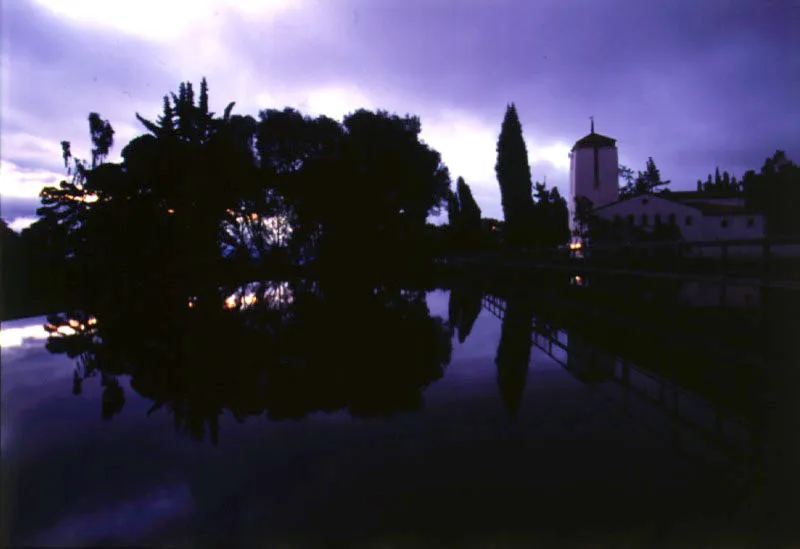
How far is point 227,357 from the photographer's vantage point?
7.22 metres

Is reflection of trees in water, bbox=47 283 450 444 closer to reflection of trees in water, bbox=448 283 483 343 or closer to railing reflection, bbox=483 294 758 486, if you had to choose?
reflection of trees in water, bbox=448 283 483 343

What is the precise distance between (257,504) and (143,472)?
44.0 inches

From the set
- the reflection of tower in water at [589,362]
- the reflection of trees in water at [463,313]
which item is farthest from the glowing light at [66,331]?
the reflection of tower in water at [589,362]

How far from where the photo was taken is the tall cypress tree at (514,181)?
4547 centimetres

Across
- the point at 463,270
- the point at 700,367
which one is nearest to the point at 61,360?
the point at 700,367

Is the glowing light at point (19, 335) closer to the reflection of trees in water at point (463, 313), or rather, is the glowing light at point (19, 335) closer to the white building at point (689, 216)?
the reflection of trees in water at point (463, 313)

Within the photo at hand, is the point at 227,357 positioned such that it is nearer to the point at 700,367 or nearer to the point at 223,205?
the point at 700,367

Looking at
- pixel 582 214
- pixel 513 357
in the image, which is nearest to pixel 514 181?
pixel 582 214

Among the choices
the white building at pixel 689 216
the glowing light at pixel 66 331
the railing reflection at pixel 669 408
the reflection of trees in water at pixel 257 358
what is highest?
the white building at pixel 689 216

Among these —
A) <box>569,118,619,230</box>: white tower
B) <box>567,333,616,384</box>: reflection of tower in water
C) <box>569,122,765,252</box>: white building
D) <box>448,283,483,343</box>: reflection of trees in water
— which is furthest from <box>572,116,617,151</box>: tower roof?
<box>567,333,616,384</box>: reflection of tower in water

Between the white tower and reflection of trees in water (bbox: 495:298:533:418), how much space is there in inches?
2520

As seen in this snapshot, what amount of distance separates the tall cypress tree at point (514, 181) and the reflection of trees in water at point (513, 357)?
34.4 meters

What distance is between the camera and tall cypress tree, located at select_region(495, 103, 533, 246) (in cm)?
4547

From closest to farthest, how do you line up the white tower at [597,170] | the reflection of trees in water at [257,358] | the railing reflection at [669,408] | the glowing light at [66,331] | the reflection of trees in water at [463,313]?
the railing reflection at [669,408] < the reflection of trees in water at [257,358] < the reflection of trees in water at [463,313] < the glowing light at [66,331] < the white tower at [597,170]
